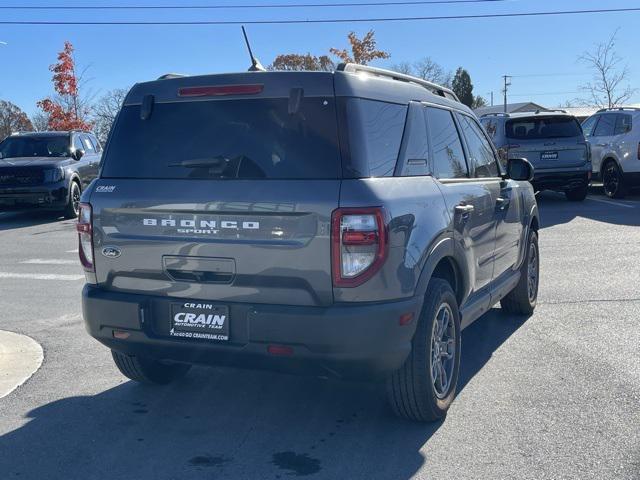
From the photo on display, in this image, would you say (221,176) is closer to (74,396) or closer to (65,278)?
(74,396)

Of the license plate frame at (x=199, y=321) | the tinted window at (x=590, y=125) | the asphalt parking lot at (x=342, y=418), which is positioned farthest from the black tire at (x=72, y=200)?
the license plate frame at (x=199, y=321)

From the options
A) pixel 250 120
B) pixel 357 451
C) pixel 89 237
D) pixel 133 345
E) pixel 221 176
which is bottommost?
pixel 357 451

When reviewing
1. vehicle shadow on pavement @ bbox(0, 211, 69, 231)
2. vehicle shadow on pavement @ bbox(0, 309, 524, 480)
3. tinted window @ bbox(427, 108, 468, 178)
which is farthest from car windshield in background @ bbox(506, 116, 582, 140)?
vehicle shadow on pavement @ bbox(0, 309, 524, 480)

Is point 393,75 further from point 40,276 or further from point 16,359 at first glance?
point 40,276

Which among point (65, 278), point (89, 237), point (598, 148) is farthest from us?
point (598, 148)

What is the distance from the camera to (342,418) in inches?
177

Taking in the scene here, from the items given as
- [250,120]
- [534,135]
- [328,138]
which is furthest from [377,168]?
[534,135]

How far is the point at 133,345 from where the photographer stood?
4.22 m

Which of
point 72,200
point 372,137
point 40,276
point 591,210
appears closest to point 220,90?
point 372,137

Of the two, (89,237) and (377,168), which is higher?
(377,168)

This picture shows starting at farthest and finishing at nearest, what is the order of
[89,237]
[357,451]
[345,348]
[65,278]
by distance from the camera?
[65,278] < [89,237] < [357,451] < [345,348]

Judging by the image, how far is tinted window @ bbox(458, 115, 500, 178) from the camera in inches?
217

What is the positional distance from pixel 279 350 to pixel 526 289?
11.8 ft

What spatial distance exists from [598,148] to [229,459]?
1511 centimetres
